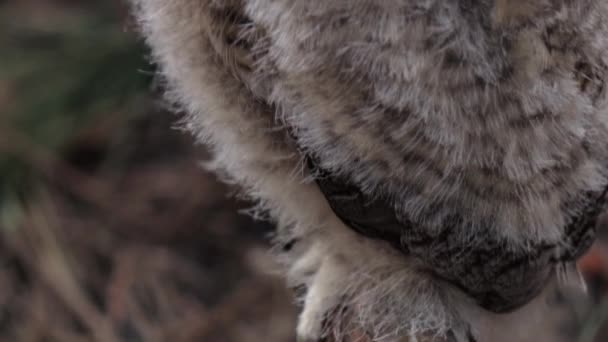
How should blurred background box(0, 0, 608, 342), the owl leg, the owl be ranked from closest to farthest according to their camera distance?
the owl < the owl leg < blurred background box(0, 0, 608, 342)

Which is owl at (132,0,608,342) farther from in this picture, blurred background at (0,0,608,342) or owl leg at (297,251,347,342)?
blurred background at (0,0,608,342)

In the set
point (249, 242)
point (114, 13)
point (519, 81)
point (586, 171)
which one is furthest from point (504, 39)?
point (114, 13)

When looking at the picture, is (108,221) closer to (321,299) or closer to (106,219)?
(106,219)

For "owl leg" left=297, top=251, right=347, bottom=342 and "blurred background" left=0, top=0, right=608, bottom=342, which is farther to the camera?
"blurred background" left=0, top=0, right=608, bottom=342

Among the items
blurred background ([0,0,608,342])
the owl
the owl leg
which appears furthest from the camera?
blurred background ([0,0,608,342])

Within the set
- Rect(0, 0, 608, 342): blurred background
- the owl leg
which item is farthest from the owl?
Rect(0, 0, 608, 342): blurred background

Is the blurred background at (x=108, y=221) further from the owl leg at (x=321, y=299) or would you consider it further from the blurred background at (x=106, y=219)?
the owl leg at (x=321, y=299)
